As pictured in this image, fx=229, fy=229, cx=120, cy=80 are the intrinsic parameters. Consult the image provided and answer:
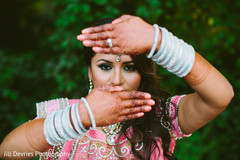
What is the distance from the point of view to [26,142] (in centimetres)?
123

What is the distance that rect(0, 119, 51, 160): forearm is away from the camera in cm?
121

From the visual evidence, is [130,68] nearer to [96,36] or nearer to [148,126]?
[148,126]

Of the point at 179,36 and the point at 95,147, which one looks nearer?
the point at 95,147

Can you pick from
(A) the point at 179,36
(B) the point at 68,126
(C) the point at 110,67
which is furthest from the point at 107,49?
(A) the point at 179,36

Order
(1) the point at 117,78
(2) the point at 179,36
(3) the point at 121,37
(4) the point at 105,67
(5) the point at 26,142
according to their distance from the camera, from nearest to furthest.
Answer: (3) the point at 121,37, (5) the point at 26,142, (1) the point at 117,78, (4) the point at 105,67, (2) the point at 179,36

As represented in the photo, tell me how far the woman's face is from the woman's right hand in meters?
0.35

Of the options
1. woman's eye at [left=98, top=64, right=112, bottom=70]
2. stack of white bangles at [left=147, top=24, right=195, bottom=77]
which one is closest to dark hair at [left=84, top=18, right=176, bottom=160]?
woman's eye at [left=98, top=64, right=112, bottom=70]

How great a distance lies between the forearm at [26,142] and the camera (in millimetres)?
1209

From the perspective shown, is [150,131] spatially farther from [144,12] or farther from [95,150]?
[144,12]

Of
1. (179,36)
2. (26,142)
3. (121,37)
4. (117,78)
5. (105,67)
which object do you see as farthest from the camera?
(179,36)

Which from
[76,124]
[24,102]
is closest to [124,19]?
[76,124]

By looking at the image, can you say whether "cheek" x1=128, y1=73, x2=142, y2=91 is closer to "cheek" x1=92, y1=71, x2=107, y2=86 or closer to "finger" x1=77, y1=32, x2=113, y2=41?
"cheek" x1=92, y1=71, x2=107, y2=86

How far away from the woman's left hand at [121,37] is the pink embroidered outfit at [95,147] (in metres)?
0.73

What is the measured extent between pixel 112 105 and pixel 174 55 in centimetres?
41
